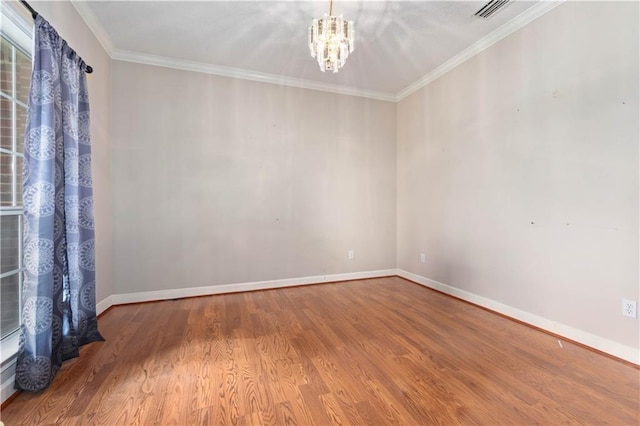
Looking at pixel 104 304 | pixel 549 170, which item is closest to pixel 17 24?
pixel 104 304

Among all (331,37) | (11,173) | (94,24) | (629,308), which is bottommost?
(629,308)

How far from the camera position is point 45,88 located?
1.63m

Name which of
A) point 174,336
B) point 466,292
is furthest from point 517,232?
point 174,336

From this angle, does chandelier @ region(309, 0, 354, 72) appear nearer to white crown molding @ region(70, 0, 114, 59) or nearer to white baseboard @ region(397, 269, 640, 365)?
white crown molding @ region(70, 0, 114, 59)

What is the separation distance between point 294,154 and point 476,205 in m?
2.36

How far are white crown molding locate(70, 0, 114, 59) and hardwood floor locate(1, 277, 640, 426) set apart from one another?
110 inches

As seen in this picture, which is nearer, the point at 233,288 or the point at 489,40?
the point at 489,40

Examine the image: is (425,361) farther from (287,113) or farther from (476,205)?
(287,113)

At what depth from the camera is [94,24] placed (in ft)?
8.35

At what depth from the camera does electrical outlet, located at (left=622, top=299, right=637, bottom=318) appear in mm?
1881

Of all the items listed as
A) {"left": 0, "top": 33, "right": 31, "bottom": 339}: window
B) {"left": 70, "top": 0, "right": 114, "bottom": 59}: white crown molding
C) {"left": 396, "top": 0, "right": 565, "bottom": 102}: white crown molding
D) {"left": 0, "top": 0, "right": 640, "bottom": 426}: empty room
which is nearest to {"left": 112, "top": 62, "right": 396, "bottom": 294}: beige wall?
{"left": 0, "top": 0, "right": 640, "bottom": 426}: empty room

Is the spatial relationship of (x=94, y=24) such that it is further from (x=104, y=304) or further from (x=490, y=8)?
(x=490, y=8)

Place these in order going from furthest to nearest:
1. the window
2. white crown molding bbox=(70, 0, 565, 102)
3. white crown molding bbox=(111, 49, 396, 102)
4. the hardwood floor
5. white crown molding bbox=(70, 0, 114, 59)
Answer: white crown molding bbox=(111, 49, 396, 102)
white crown molding bbox=(70, 0, 565, 102)
white crown molding bbox=(70, 0, 114, 59)
the window
the hardwood floor

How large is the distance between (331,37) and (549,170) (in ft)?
7.11
